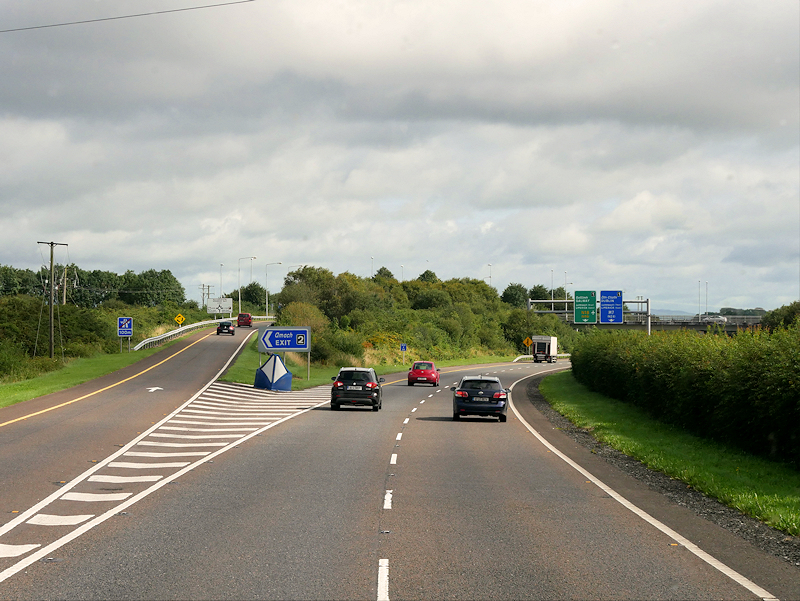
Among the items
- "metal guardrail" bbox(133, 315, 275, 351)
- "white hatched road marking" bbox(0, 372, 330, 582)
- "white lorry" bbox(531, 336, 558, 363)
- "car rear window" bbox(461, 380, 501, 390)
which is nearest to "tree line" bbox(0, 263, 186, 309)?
"metal guardrail" bbox(133, 315, 275, 351)

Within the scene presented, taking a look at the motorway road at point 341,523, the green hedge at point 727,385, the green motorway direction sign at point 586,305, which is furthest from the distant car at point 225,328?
the motorway road at point 341,523

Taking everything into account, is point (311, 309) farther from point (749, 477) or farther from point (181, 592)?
point (181, 592)

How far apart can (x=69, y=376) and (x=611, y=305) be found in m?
35.1

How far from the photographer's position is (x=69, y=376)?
1845 inches

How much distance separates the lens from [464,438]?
73.4ft

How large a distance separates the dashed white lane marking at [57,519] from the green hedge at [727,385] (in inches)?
499

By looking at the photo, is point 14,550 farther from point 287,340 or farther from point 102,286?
point 102,286

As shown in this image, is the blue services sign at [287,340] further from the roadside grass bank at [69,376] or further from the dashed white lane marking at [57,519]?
the dashed white lane marking at [57,519]

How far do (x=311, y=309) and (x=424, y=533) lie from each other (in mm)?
77483

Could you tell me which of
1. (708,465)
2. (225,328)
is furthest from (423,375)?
(225,328)

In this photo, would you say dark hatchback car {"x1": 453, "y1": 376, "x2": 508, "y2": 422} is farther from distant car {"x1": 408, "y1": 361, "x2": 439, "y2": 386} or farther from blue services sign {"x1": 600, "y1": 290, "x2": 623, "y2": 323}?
blue services sign {"x1": 600, "y1": 290, "x2": 623, "y2": 323}

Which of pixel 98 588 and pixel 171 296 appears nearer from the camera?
pixel 98 588

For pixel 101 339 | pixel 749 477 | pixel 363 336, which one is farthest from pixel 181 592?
pixel 363 336

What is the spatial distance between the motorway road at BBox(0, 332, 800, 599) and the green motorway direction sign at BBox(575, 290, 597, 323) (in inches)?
1540
